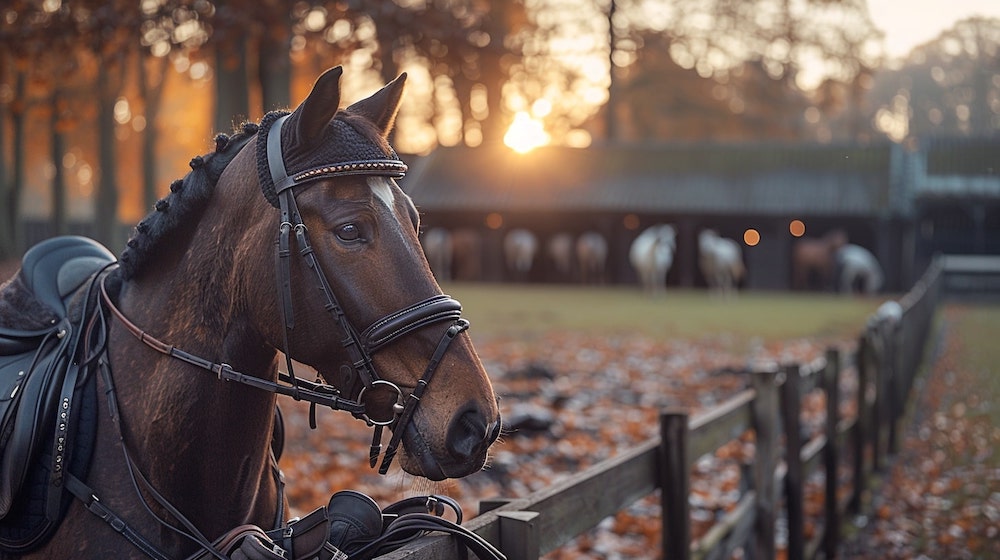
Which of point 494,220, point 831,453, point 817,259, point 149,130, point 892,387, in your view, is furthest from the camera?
point 494,220

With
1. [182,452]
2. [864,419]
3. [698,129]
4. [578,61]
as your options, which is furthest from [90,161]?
[182,452]

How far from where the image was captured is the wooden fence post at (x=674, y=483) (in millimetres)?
3828

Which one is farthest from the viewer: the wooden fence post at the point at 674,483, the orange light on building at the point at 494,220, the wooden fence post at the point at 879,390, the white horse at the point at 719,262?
the orange light on building at the point at 494,220

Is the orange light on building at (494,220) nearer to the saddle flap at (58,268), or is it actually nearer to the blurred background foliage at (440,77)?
the blurred background foliage at (440,77)

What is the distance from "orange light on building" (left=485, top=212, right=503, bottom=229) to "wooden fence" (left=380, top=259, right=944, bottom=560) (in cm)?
2417

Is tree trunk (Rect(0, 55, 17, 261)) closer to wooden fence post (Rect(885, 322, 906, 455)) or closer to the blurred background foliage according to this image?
the blurred background foliage

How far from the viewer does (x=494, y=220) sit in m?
33.0

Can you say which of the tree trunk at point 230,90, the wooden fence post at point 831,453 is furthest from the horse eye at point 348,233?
the tree trunk at point 230,90

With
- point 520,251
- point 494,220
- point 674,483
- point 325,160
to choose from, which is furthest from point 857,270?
point 325,160

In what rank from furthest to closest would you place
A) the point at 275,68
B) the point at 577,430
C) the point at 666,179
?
the point at 666,179
the point at 577,430
the point at 275,68

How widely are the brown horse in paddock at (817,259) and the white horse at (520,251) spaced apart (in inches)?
359

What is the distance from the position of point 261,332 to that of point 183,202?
0.43m

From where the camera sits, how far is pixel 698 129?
4244 cm

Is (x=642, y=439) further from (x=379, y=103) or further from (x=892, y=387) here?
(x=379, y=103)
